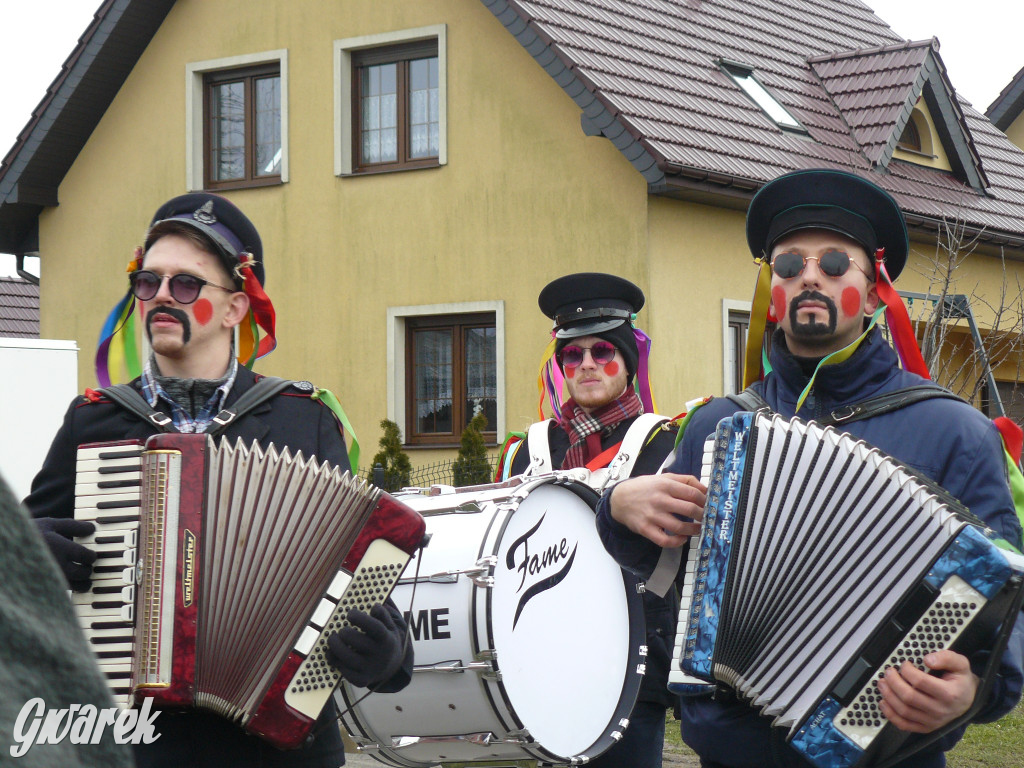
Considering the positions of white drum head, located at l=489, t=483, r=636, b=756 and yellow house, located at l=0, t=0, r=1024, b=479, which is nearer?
white drum head, located at l=489, t=483, r=636, b=756

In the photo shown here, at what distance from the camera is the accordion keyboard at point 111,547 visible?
103 inches

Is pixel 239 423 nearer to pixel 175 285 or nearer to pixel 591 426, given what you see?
pixel 175 285

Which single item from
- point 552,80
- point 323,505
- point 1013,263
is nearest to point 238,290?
point 323,505

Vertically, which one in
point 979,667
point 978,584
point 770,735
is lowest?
point 770,735

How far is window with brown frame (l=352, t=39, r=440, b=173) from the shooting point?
1345 cm

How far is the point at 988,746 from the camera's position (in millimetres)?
7207

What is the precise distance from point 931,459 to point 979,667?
457mm

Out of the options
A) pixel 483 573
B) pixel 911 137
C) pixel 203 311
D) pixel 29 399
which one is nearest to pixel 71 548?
pixel 203 311

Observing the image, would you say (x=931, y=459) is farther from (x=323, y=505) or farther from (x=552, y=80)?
(x=552, y=80)

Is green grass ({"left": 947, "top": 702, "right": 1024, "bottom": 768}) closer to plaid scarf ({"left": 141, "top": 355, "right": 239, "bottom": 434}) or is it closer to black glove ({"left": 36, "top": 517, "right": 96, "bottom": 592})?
plaid scarf ({"left": 141, "top": 355, "right": 239, "bottom": 434})

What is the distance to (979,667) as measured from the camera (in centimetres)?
240

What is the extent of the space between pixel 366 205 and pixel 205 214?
34.5 feet

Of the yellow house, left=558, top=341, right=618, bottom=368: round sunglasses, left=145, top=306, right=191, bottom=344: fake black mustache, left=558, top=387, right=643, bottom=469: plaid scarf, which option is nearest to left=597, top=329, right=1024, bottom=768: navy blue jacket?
left=145, top=306, right=191, bottom=344: fake black mustache

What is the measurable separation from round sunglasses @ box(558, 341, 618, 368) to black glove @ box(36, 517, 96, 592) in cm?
276
